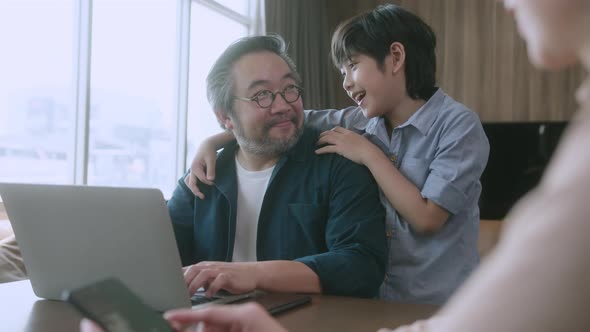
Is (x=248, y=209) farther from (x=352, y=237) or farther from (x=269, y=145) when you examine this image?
(x=352, y=237)

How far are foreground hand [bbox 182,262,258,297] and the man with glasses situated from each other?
127 mm

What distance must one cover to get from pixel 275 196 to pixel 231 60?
18.3 inches

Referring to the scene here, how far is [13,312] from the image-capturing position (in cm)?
102

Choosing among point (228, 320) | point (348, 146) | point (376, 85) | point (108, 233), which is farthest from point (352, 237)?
point (228, 320)

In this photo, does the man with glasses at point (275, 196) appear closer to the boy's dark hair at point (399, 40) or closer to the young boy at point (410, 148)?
the young boy at point (410, 148)

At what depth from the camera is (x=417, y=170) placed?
5.24ft

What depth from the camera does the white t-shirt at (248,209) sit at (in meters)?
1.64

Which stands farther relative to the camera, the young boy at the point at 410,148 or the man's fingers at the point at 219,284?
the young boy at the point at 410,148

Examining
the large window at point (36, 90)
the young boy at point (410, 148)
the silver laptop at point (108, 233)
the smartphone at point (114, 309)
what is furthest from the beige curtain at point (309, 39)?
the smartphone at point (114, 309)

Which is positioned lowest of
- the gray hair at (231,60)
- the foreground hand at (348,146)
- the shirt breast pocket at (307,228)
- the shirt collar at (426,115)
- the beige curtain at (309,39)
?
the shirt breast pocket at (307,228)

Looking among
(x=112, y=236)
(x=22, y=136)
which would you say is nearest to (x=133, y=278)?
(x=112, y=236)

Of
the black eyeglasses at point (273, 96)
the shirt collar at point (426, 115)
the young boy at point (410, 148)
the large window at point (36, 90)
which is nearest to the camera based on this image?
the young boy at point (410, 148)

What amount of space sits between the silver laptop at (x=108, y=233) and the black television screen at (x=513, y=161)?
13.3 feet

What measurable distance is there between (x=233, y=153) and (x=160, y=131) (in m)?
2.36
